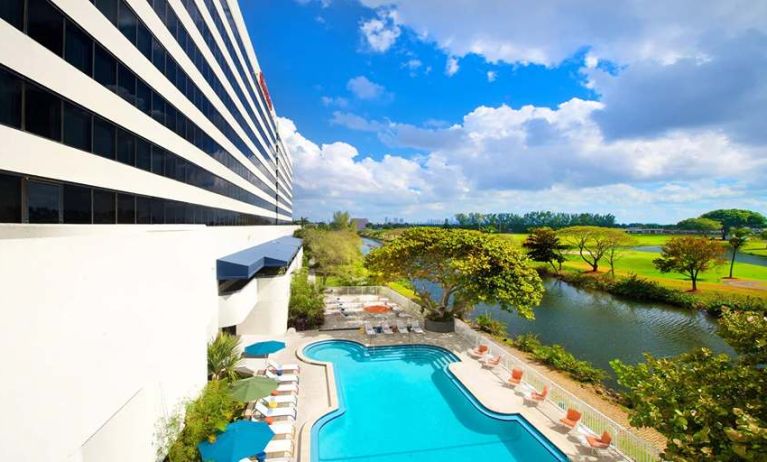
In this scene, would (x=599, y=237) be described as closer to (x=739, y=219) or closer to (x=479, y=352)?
(x=479, y=352)

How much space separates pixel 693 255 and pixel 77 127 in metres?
50.4

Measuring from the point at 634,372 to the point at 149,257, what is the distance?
→ 1259cm

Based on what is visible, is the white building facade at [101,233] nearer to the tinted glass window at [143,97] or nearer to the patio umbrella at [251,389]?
the tinted glass window at [143,97]

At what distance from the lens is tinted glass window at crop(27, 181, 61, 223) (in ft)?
26.4

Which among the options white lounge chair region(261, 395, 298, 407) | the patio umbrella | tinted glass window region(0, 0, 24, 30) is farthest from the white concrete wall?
tinted glass window region(0, 0, 24, 30)

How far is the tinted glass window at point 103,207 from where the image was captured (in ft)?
33.5

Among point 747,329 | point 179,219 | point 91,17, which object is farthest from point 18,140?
point 747,329

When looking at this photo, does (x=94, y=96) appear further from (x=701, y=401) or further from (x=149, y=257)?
(x=701, y=401)

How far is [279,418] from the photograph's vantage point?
1228cm

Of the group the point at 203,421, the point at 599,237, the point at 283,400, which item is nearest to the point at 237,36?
the point at 283,400

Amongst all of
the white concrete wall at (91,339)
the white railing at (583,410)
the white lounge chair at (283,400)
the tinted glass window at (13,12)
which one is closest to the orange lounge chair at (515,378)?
the white railing at (583,410)

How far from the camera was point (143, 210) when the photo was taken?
42.7ft

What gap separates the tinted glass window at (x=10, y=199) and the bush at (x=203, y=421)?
6397mm

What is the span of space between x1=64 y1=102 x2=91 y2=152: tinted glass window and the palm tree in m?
8.12
